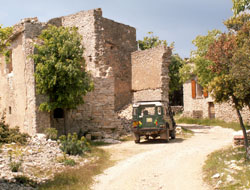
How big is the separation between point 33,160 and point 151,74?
443 inches

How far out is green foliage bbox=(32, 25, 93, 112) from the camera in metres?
14.3

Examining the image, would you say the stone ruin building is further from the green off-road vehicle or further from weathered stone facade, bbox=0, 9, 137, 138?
the green off-road vehicle

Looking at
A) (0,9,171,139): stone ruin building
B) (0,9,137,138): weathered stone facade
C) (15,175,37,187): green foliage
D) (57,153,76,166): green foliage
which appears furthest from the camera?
(0,9,171,139): stone ruin building

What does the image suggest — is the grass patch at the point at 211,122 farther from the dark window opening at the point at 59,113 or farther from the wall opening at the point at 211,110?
the dark window opening at the point at 59,113

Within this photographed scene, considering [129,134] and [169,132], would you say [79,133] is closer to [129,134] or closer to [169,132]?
[129,134]

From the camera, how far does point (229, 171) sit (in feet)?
23.9

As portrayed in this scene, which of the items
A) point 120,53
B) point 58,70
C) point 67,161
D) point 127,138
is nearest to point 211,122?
point 120,53

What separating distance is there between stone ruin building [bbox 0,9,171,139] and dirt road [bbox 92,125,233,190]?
13.0 feet

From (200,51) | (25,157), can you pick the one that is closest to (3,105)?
(25,157)

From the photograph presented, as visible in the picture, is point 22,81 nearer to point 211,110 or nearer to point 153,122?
point 153,122

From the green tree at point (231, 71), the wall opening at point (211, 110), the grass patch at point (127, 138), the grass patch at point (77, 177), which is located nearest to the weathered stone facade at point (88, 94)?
the grass patch at point (127, 138)

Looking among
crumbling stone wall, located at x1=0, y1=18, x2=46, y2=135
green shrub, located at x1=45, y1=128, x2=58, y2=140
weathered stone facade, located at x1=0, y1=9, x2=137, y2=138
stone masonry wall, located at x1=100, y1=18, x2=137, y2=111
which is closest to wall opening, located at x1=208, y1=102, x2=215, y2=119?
stone masonry wall, located at x1=100, y1=18, x2=137, y2=111

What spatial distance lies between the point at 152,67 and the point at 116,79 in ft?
12.0

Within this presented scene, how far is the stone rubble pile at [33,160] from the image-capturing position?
8.00 m
